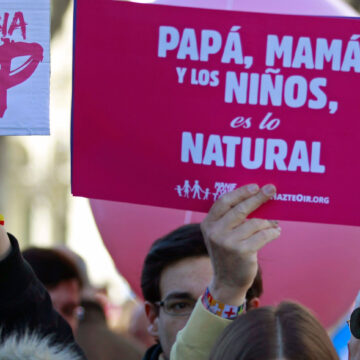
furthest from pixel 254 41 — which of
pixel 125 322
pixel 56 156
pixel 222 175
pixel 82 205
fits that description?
pixel 82 205

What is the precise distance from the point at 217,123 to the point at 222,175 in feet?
0.45

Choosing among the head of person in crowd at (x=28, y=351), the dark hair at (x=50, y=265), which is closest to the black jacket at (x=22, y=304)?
the head of person in crowd at (x=28, y=351)

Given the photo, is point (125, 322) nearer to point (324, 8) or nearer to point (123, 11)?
point (324, 8)

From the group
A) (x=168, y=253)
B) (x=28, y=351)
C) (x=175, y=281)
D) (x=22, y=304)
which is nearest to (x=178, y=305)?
(x=175, y=281)

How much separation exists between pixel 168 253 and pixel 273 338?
0.92 metres

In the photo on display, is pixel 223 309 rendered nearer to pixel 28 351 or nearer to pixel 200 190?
pixel 200 190

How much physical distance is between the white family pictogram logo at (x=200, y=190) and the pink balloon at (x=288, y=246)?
1044 mm

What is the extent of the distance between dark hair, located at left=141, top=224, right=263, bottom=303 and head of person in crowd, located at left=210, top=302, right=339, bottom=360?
74 centimetres

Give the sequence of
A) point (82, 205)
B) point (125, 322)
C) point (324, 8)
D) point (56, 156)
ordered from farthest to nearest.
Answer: point (82, 205), point (56, 156), point (125, 322), point (324, 8)

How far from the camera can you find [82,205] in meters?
23.3

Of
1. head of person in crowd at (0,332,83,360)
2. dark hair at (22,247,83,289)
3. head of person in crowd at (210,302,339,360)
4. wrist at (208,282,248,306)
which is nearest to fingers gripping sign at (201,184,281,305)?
wrist at (208,282,248,306)

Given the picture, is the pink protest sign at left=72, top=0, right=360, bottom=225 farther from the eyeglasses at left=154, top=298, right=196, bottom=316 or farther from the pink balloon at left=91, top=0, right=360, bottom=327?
the pink balloon at left=91, top=0, right=360, bottom=327

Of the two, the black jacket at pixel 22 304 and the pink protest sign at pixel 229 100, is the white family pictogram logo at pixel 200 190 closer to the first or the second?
the pink protest sign at pixel 229 100

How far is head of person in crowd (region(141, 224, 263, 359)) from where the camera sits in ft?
10.4
